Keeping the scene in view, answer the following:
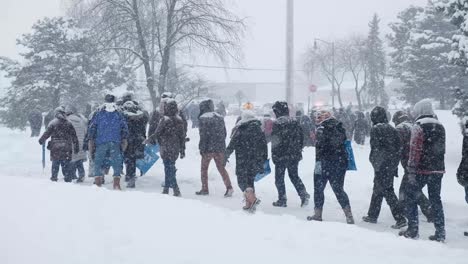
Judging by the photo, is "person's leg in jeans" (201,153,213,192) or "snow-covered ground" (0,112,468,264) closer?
"snow-covered ground" (0,112,468,264)

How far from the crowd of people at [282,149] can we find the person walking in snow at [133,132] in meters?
0.02

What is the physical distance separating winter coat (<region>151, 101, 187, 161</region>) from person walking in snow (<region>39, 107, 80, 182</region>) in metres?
2.37

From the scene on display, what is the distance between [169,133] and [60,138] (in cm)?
273

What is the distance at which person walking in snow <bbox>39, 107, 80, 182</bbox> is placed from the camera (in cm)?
1048

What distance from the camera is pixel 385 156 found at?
24.8 feet

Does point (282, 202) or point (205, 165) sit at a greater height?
point (205, 165)

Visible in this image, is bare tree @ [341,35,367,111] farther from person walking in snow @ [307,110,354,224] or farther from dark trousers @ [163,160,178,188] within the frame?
person walking in snow @ [307,110,354,224]

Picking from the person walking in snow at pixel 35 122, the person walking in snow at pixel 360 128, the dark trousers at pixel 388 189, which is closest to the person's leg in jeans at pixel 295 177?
the dark trousers at pixel 388 189

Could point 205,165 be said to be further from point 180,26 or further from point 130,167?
point 180,26

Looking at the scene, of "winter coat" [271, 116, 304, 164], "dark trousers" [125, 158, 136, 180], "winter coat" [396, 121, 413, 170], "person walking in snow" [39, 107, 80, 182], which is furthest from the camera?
"person walking in snow" [39, 107, 80, 182]

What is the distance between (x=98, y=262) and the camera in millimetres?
4586

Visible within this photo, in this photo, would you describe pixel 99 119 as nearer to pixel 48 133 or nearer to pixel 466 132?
pixel 48 133

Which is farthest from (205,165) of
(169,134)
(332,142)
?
(332,142)

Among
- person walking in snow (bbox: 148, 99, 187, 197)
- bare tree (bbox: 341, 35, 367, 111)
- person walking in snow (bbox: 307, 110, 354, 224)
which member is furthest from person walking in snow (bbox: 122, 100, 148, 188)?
bare tree (bbox: 341, 35, 367, 111)
